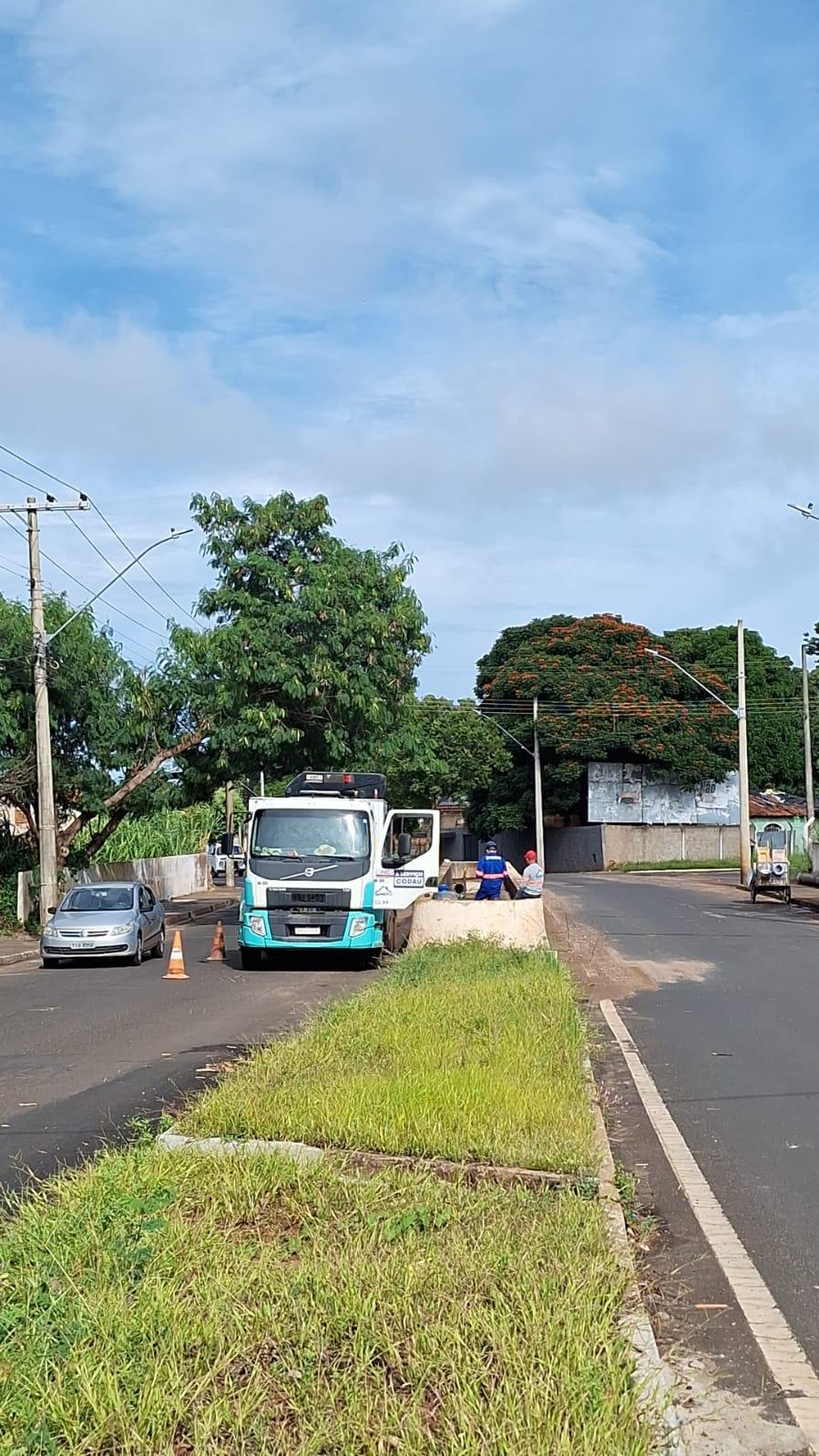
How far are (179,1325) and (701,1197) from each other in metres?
3.50

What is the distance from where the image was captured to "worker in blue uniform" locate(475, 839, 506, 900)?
21656 mm

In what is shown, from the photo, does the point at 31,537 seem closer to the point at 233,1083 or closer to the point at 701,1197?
the point at 233,1083

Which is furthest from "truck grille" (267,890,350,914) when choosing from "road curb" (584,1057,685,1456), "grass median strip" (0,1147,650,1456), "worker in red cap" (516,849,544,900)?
"grass median strip" (0,1147,650,1456)

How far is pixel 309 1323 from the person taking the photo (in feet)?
14.5

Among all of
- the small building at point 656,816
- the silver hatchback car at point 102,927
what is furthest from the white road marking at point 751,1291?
the small building at point 656,816

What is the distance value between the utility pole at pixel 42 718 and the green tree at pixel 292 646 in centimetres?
464

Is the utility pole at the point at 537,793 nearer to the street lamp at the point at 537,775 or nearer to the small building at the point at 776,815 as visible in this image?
the street lamp at the point at 537,775

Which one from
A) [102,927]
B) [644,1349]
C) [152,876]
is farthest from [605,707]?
[644,1349]

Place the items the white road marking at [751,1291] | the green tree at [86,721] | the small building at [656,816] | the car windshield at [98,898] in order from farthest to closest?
1. the small building at [656,816]
2. the green tree at [86,721]
3. the car windshield at [98,898]
4. the white road marking at [751,1291]

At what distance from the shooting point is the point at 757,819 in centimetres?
6656

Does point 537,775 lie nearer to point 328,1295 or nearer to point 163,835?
point 163,835

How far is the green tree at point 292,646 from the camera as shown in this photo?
31062 mm

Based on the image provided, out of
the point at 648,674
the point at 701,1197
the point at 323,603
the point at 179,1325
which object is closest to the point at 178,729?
the point at 323,603

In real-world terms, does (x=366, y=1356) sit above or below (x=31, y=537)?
below
